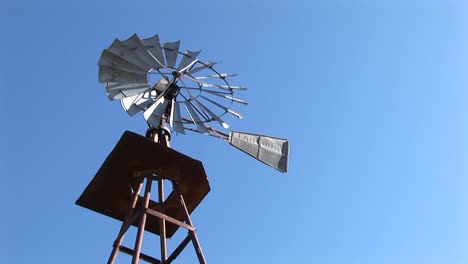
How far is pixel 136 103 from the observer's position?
13.4 m

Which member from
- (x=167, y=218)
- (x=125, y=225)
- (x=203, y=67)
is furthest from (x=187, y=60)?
(x=125, y=225)

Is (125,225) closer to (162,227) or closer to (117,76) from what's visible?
(162,227)

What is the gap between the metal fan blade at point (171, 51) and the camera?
13.6 meters

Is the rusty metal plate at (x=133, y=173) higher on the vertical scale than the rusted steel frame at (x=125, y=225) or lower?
higher

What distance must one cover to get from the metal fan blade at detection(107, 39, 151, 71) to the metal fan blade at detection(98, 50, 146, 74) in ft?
0.22

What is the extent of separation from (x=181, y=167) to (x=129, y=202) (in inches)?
60.8

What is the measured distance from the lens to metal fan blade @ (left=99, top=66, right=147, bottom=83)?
43.4 feet

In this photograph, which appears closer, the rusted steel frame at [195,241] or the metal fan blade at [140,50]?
the rusted steel frame at [195,241]

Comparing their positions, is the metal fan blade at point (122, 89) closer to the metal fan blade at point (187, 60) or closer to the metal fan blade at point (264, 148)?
the metal fan blade at point (187, 60)

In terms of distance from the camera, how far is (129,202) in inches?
531

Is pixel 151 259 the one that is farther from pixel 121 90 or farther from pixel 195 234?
pixel 121 90

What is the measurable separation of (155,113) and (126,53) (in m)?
1.53

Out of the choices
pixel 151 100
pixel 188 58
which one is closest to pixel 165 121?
pixel 151 100

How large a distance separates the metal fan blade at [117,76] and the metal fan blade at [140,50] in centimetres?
36
